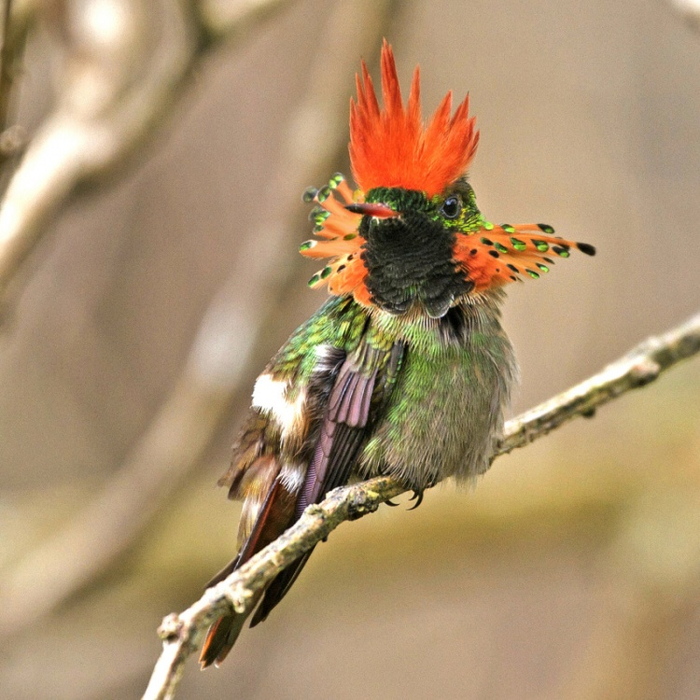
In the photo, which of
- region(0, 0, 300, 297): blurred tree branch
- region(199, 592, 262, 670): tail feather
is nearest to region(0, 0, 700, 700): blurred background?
region(0, 0, 300, 297): blurred tree branch

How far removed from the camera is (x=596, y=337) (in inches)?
243

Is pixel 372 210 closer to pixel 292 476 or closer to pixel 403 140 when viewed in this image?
pixel 403 140

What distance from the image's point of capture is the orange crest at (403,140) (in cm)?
235

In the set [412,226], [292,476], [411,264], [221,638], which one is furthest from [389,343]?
[221,638]

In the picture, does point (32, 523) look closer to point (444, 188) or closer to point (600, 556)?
point (600, 556)

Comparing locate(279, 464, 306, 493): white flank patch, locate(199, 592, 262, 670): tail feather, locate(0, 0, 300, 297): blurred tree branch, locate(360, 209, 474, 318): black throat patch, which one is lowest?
locate(199, 592, 262, 670): tail feather

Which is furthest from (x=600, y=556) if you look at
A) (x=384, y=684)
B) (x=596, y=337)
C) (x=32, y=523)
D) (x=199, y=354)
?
(x=32, y=523)

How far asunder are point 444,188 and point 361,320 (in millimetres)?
419

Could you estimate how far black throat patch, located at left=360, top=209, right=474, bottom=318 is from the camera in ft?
8.27

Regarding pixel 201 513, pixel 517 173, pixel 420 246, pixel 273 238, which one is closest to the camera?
pixel 420 246

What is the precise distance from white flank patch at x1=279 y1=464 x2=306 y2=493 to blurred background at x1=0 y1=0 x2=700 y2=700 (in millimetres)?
1745

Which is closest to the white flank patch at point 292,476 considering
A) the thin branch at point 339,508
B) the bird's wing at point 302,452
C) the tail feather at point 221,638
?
the bird's wing at point 302,452

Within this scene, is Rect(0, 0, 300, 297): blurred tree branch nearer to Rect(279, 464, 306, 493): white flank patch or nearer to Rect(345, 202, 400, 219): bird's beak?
Rect(279, 464, 306, 493): white flank patch

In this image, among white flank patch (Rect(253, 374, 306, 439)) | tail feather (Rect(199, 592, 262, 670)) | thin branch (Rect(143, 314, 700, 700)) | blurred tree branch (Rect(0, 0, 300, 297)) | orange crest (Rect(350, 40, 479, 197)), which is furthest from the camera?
blurred tree branch (Rect(0, 0, 300, 297))
